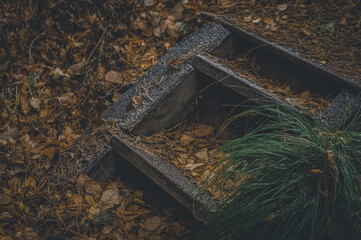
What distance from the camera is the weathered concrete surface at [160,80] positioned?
1.94 metres

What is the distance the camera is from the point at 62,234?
177 cm

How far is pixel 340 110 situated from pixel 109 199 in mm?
1440

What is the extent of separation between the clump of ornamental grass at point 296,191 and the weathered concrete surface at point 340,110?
21cm

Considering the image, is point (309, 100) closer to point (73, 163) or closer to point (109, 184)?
point (109, 184)

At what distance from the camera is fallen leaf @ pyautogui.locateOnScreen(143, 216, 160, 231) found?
1796mm

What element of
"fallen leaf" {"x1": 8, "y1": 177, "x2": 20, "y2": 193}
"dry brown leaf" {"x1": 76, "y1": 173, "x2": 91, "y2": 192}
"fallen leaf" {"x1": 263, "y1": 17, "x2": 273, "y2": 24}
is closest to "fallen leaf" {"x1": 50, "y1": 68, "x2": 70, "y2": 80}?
"fallen leaf" {"x1": 8, "y1": 177, "x2": 20, "y2": 193}

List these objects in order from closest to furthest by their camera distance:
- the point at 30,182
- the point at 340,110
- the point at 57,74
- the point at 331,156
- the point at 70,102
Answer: the point at 331,156, the point at 340,110, the point at 30,182, the point at 70,102, the point at 57,74

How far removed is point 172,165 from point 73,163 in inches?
26.1

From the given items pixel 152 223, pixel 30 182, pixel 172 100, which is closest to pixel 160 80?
pixel 172 100

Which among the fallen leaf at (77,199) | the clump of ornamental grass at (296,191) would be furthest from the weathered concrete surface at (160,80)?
the clump of ornamental grass at (296,191)

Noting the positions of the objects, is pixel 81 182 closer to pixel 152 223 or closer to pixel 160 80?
pixel 152 223

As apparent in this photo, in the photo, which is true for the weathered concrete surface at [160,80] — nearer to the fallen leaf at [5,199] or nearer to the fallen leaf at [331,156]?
the fallen leaf at [5,199]

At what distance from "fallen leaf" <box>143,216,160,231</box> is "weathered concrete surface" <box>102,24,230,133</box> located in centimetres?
57

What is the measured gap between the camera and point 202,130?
2080 mm
